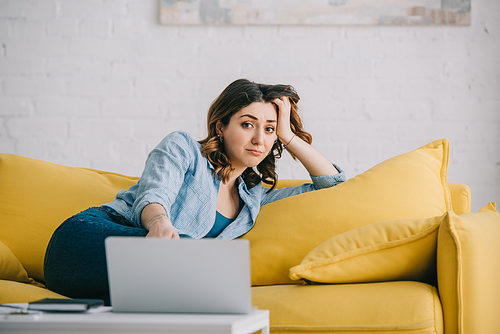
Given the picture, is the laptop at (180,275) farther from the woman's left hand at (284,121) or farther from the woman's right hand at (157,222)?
the woman's left hand at (284,121)

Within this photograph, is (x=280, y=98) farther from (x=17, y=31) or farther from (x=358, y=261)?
(x=17, y=31)

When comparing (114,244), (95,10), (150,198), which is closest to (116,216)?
(150,198)

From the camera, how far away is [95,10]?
7.68 ft

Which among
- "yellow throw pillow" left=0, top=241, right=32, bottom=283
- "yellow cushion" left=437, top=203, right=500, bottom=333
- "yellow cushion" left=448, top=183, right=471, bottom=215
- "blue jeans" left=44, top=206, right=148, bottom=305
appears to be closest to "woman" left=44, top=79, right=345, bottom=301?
"blue jeans" left=44, top=206, right=148, bottom=305

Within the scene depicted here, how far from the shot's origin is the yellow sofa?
3.36ft

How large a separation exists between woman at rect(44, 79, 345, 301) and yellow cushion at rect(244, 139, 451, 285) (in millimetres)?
159

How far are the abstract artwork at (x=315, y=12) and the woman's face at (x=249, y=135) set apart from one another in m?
0.78

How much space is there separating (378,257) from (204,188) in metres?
0.66

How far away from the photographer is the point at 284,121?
177 centimetres

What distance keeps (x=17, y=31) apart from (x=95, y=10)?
404mm

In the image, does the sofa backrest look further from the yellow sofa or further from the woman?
the woman

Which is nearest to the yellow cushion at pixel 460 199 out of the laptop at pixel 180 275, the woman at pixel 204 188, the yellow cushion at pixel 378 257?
the woman at pixel 204 188

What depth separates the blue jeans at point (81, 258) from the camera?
3.76 feet

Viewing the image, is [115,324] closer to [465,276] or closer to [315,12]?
[465,276]
